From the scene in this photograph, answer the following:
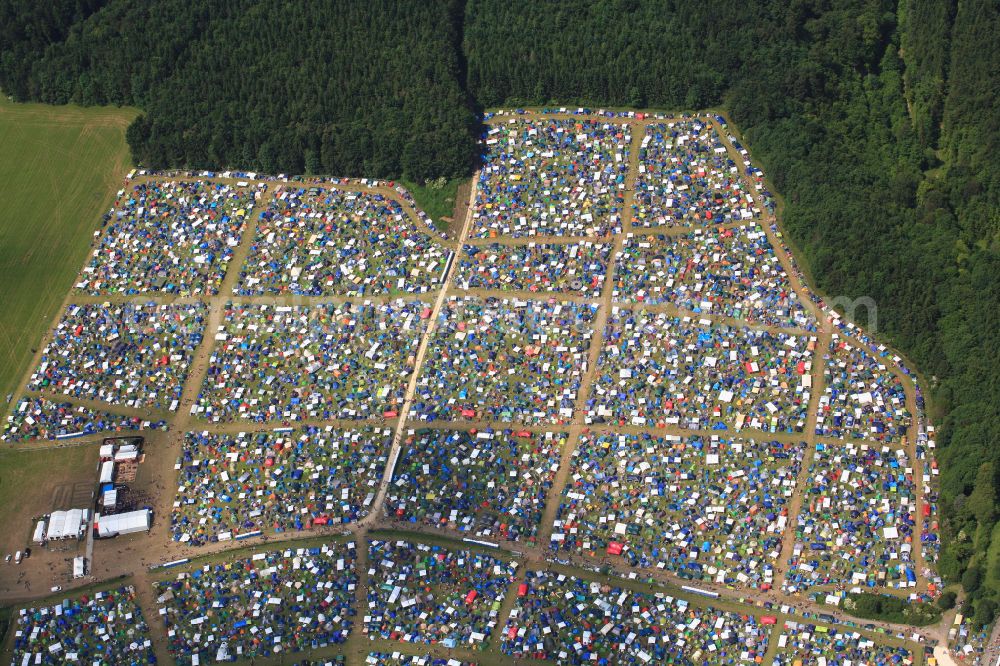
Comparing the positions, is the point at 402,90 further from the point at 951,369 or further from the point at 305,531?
the point at 951,369

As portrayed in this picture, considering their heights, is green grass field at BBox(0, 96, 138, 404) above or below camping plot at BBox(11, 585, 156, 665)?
above

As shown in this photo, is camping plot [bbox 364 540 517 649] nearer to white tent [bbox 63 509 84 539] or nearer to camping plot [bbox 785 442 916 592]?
camping plot [bbox 785 442 916 592]

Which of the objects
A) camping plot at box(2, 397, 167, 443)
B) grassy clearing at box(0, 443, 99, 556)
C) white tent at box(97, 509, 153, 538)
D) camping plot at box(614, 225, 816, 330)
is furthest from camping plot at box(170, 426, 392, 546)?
camping plot at box(614, 225, 816, 330)

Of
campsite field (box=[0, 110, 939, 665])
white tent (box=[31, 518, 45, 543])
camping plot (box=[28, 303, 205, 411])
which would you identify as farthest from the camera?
camping plot (box=[28, 303, 205, 411])

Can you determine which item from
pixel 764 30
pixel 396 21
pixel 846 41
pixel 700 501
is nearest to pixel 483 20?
pixel 396 21

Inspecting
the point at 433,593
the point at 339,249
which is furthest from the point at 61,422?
the point at 433,593

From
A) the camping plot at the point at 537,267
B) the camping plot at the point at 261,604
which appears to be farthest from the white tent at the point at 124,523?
the camping plot at the point at 537,267
